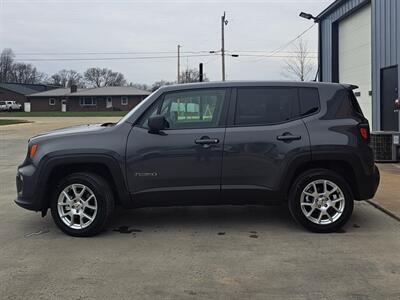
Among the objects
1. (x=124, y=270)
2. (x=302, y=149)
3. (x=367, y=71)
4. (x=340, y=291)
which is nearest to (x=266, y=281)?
(x=340, y=291)

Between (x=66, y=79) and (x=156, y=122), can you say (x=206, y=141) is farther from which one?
(x=66, y=79)

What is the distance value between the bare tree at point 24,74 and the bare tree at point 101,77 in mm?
19933

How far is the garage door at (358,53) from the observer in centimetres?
1627

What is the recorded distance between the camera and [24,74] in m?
141

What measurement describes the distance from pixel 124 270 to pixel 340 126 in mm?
3018

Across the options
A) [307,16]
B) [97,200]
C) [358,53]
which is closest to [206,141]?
[97,200]

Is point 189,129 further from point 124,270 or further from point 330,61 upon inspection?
point 330,61

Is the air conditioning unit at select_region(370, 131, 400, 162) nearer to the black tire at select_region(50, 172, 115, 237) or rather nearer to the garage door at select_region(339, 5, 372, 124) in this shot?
the garage door at select_region(339, 5, 372, 124)

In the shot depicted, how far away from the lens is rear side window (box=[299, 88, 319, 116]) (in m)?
6.31

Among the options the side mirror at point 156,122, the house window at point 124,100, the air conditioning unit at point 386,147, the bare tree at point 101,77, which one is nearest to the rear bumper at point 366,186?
the side mirror at point 156,122

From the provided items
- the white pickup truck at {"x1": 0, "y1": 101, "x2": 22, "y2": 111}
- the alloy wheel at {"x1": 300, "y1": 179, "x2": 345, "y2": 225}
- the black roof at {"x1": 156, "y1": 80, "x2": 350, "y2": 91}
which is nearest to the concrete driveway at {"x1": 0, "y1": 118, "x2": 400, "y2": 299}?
the alloy wheel at {"x1": 300, "y1": 179, "x2": 345, "y2": 225}

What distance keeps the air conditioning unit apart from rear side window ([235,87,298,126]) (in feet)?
22.5

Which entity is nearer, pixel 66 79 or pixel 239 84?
pixel 239 84

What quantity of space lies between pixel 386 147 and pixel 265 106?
23.5 ft
